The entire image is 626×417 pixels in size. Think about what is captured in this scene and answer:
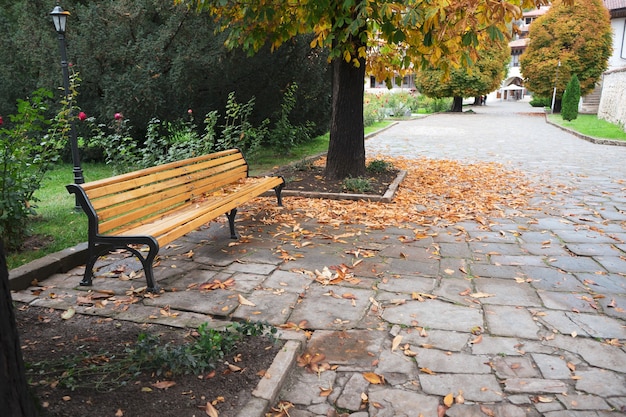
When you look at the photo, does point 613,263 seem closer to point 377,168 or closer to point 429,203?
point 429,203

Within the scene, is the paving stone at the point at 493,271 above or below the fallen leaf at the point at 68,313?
below

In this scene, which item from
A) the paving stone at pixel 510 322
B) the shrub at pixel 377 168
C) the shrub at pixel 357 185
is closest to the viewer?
the paving stone at pixel 510 322

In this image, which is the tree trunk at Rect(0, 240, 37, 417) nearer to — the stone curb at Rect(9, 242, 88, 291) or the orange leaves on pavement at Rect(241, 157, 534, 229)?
the stone curb at Rect(9, 242, 88, 291)

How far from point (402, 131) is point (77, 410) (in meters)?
19.3

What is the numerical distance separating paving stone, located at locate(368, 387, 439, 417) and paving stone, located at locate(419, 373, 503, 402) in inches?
3.3

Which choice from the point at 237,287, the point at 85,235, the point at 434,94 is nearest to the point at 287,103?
the point at 85,235

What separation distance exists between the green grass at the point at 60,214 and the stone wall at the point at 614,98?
1600 cm

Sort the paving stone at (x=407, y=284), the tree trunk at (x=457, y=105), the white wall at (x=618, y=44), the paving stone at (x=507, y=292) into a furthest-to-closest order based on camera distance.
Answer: the tree trunk at (x=457, y=105) < the white wall at (x=618, y=44) < the paving stone at (x=407, y=284) < the paving stone at (x=507, y=292)

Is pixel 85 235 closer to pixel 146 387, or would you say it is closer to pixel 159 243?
pixel 159 243

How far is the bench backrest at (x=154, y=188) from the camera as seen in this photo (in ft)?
13.0

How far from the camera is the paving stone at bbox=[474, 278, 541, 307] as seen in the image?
3.84 metres

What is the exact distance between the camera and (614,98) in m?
23.0

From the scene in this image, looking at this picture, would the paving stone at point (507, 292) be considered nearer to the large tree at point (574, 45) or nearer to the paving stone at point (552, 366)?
the paving stone at point (552, 366)

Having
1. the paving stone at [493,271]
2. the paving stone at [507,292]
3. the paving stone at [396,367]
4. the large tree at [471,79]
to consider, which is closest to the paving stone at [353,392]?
the paving stone at [396,367]
